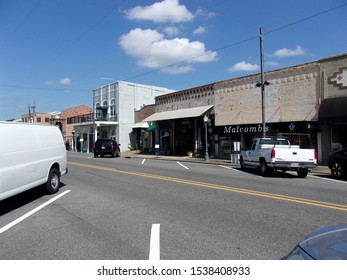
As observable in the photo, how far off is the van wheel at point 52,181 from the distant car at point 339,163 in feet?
37.4

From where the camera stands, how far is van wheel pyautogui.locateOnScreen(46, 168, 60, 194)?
9.31 m

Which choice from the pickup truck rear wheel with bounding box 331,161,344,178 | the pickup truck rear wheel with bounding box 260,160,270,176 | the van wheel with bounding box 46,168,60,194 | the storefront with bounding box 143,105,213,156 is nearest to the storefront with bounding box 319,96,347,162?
the pickup truck rear wheel with bounding box 331,161,344,178

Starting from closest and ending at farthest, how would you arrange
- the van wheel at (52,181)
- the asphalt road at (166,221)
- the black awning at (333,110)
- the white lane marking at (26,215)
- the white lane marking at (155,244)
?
the white lane marking at (155,244)
the asphalt road at (166,221)
the white lane marking at (26,215)
the van wheel at (52,181)
the black awning at (333,110)

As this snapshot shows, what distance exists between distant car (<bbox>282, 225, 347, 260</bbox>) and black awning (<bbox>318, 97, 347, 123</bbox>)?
661 inches

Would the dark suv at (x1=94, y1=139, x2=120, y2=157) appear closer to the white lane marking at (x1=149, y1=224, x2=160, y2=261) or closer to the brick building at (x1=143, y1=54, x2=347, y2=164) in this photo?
the brick building at (x1=143, y1=54, x2=347, y2=164)

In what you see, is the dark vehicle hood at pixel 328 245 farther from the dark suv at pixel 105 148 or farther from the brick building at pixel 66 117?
the brick building at pixel 66 117

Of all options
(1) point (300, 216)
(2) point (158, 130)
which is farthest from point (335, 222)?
(2) point (158, 130)

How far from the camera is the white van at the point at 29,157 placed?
7.01 meters

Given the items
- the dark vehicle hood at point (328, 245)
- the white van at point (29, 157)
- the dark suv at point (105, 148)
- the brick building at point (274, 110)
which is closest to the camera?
the dark vehicle hood at point (328, 245)

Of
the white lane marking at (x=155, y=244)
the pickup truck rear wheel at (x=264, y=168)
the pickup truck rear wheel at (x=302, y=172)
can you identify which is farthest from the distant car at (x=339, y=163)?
the white lane marking at (x=155, y=244)

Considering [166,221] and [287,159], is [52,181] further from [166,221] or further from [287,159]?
[287,159]
